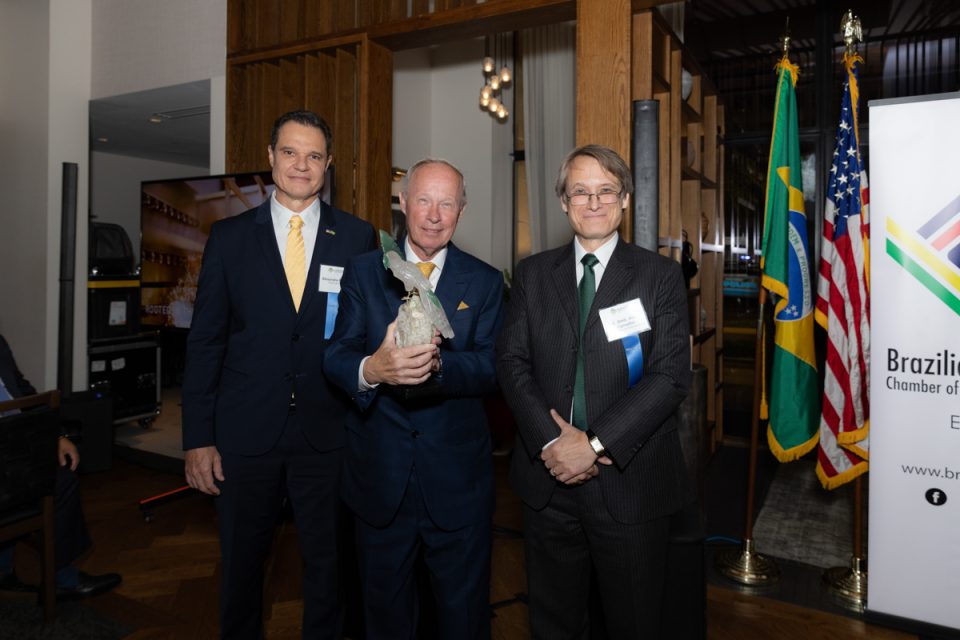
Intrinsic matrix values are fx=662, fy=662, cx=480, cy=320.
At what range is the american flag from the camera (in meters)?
3.01

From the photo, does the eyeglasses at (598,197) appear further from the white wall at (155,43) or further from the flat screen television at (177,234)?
the white wall at (155,43)

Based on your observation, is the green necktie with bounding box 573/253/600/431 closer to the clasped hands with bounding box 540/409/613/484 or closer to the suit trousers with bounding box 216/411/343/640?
the clasped hands with bounding box 540/409/613/484

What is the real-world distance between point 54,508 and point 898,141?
3604 millimetres

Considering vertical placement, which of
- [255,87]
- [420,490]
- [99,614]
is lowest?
[99,614]

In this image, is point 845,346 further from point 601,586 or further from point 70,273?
point 70,273

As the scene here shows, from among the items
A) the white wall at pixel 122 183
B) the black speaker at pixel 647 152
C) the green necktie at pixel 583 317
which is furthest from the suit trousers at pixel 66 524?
the white wall at pixel 122 183

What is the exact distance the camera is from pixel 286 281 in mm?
1938

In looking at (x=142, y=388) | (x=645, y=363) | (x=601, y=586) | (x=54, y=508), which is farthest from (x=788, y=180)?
(x=142, y=388)

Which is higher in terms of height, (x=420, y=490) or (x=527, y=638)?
(x=420, y=490)

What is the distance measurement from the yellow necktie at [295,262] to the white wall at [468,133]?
4021mm

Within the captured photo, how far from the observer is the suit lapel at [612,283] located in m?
1.68

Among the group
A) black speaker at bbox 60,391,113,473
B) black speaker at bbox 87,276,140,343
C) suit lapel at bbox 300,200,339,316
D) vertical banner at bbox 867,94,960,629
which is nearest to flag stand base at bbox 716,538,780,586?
vertical banner at bbox 867,94,960,629

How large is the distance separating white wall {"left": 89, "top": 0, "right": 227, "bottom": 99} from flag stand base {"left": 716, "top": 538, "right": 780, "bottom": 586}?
4055mm

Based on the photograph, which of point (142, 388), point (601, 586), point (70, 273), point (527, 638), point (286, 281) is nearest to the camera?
point (601, 586)
